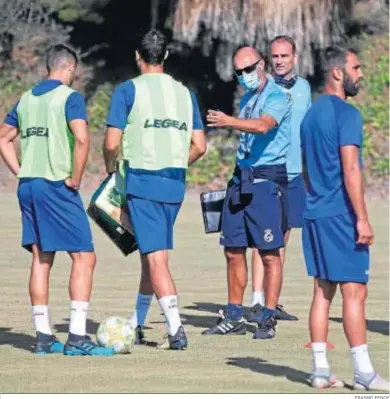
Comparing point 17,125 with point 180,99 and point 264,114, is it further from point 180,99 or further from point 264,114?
point 264,114

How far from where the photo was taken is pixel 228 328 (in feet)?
34.7

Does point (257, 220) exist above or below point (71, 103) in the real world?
below

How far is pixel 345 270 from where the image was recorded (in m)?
8.05

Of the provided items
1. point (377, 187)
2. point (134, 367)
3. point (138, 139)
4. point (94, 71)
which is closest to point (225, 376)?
point (134, 367)

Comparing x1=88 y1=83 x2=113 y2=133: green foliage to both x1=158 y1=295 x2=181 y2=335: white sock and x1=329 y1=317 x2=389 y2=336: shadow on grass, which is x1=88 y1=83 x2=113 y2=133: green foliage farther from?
x1=158 y1=295 x2=181 y2=335: white sock

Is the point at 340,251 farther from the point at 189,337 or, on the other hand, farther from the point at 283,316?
the point at 283,316

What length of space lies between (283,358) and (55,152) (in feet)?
6.02

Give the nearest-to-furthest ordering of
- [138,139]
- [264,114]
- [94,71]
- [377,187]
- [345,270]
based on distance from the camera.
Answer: [345,270] < [138,139] < [264,114] < [377,187] < [94,71]

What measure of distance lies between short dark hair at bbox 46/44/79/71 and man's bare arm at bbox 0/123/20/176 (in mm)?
492

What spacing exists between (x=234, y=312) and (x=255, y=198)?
79 centimetres

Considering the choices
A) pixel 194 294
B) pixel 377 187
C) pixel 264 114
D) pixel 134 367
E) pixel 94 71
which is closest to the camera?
pixel 134 367

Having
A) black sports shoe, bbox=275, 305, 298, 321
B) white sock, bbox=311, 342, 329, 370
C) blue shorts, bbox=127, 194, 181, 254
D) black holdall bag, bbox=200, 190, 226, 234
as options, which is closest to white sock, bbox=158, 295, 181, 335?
blue shorts, bbox=127, 194, 181, 254

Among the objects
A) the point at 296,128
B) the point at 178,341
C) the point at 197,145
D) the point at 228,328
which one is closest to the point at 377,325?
the point at 228,328

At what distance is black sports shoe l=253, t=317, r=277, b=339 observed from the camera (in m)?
10.3
